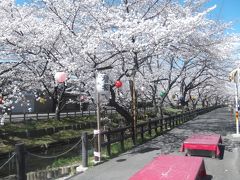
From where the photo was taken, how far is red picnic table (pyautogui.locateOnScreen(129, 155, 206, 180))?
6477mm

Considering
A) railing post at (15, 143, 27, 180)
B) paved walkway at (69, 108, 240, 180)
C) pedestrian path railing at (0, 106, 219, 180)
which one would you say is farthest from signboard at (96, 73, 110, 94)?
railing post at (15, 143, 27, 180)

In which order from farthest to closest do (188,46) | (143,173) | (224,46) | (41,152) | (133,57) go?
1. (224,46)
2. (41,152)
3. (188,46)
4. (133,57)
5. (143,173)

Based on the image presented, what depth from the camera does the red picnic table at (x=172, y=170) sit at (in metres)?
6.48

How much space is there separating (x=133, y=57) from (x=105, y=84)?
16.0 ft

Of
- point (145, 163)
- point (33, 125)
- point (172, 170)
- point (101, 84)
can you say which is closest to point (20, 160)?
point (172, 170)

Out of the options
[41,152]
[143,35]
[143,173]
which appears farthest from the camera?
[41,152]

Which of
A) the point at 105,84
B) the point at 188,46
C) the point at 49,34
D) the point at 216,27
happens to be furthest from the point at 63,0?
the point at 216,27

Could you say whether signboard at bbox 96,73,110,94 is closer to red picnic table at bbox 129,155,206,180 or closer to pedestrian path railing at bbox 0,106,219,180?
pedestrian path railing at bbox 0,106,219,180

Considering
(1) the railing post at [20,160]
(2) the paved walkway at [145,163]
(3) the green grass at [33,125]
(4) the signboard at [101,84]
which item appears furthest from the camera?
(3) the green grass at [33,125]

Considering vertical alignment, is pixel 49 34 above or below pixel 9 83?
above

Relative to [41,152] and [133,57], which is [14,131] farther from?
[133,57]

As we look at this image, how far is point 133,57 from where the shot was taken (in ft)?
51.3

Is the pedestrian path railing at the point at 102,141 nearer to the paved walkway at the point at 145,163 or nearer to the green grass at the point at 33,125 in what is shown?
the paved walkway at the point at 145,163

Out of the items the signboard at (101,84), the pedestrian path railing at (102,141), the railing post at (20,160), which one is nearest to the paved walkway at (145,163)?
the pedestrian path railing at (102,141)
